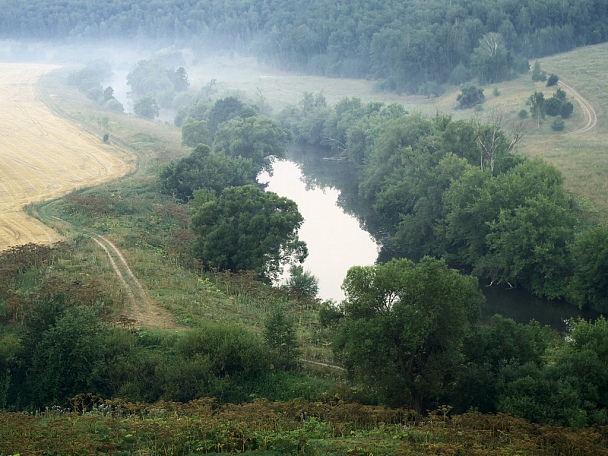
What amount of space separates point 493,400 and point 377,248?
104ft

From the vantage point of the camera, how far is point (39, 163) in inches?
2472

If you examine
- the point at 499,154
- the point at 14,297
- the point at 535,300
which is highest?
the point at 499,154

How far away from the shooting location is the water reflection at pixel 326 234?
161ft

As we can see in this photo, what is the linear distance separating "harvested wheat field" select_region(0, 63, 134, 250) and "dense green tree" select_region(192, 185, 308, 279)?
8.89 m

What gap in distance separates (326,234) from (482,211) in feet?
49.1

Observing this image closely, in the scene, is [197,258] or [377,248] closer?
[197,258]

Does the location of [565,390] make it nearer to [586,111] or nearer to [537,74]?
[586,111]

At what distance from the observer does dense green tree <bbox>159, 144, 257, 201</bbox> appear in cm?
5522

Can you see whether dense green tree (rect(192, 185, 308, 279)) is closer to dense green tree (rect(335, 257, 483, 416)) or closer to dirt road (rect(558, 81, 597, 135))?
dense green tree (rect(335, 257, 483, 416))

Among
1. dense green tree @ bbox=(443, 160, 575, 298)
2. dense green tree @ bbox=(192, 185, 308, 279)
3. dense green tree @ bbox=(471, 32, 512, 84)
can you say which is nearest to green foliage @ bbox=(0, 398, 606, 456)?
dense green tree @ bbox=(192, 185, 308, 279)

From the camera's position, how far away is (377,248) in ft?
179

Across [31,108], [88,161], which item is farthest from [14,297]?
[31,108]

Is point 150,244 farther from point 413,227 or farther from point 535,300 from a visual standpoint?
point 535,300

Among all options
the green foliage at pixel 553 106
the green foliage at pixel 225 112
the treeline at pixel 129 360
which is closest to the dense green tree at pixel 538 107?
the green foliage at pixel 553 106
